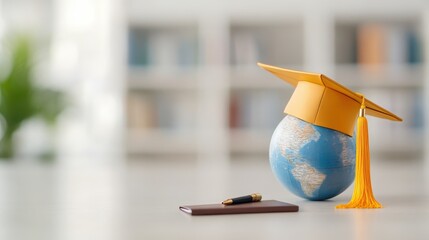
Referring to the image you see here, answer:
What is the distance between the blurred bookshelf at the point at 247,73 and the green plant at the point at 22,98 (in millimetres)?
561

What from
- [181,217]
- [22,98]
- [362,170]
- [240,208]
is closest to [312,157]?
[362,170]

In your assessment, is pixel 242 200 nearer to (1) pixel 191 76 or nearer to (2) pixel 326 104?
(2) pixel 326 104

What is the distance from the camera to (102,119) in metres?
5.29

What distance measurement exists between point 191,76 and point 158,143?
538mm

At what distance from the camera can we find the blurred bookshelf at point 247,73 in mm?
5199

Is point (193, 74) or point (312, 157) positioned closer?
point (312, 157)

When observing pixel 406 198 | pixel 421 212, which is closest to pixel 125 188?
pixel 406 198

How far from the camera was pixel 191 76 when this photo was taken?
527 centimetres

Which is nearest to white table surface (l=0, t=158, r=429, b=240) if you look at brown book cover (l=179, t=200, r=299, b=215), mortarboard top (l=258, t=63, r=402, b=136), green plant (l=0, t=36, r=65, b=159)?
brown book cover (l=179, t=200, r=299, b=215)

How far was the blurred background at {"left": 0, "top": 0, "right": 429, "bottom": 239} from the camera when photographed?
5145 millimetres

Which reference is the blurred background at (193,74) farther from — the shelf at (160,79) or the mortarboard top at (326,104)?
the mortarboard top at (326,104)

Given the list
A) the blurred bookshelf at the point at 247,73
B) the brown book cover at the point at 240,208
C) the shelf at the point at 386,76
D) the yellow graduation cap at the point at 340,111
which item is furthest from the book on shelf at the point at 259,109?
the brown book cover at the point at 240,208

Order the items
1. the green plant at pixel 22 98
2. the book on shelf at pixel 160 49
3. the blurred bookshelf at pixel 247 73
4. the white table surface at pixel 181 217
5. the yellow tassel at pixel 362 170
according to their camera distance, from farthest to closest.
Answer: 1. the book on shelf at pixel 160 49
2. the blurred bookshelf at pixel 247 73
3. the green plant at pixel 22 98
4. the yellow tassel at pixel 362 170
5. the white table surface at pixel 181 217

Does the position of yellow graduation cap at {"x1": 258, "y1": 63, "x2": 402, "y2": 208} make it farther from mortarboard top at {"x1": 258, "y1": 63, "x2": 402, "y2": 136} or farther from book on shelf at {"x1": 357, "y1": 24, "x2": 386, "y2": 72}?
book on shelf at {"x1": 357, "y1": 24, "x2": 386, "y2": 72}
